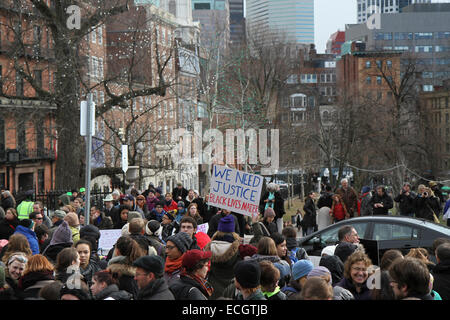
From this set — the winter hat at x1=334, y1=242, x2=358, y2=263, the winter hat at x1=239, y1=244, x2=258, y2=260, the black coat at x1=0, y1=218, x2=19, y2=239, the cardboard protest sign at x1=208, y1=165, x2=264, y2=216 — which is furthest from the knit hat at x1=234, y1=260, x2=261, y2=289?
the black coat at x1=0, y1=218, x2=19, y2=239

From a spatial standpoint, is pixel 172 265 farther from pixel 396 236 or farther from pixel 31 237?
pixel 396 236

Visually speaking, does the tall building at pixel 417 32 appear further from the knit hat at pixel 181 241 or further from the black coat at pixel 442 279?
the knit hat at pixel 181 241

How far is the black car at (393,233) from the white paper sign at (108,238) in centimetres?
367

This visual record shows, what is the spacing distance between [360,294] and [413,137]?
51537mm

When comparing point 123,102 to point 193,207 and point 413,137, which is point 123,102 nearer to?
point 193,207

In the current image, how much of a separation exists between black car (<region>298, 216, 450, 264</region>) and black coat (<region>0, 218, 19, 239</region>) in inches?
213

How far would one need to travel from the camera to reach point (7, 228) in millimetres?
11062

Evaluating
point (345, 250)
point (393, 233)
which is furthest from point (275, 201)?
point (345, 250)

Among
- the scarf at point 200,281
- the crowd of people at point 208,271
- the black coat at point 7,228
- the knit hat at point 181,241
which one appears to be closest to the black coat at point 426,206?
the crowd of people at point 208,271

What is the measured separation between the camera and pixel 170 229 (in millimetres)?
11789

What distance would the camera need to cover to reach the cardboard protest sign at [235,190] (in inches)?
424

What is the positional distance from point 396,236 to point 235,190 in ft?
9.92
